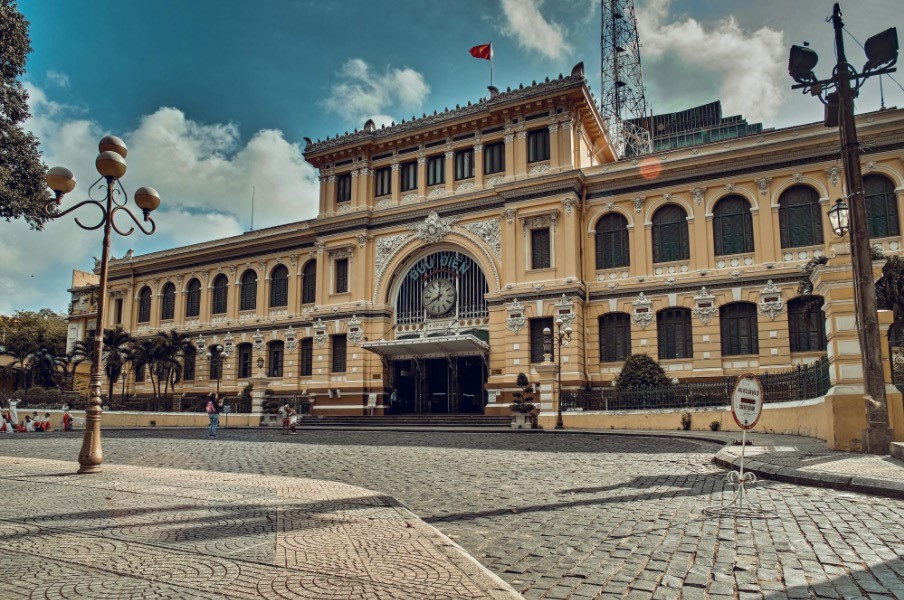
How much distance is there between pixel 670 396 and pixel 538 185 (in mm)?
10976

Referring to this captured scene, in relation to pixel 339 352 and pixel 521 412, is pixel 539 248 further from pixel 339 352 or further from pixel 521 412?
pixel 339 352

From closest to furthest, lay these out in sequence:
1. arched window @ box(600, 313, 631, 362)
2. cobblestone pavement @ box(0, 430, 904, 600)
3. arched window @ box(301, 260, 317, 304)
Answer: cobblestone pavement @ box(0, 430, 904, 600)
arched window @ box(600, 313, 631, 362)
arched window @ box(301, 260, 317, 304)

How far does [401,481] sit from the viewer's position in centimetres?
987

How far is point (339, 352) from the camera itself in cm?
3419

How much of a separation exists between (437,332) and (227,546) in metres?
26.4

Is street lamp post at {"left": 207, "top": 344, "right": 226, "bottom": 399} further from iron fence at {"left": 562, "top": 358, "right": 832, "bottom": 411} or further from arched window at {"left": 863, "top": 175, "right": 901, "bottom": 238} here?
arched window at {"left": 863, "top": 175, "right": 901, "bottom": 238}

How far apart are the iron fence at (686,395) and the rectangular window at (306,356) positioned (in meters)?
16.1

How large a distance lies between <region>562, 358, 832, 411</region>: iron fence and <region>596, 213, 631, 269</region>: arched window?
5.56m

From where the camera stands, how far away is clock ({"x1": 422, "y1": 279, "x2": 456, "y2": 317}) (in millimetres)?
31859

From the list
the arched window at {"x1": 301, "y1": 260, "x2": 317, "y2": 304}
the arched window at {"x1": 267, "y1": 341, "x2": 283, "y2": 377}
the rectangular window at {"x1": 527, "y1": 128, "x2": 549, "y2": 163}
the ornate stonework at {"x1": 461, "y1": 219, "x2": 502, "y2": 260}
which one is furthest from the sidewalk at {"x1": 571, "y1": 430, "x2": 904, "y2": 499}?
the arched window at {"x1": 267, "y1": 341, "x2": 283, "y2": 377}

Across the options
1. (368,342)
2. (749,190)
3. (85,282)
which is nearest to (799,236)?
(749,190)

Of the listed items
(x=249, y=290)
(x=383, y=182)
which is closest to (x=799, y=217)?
(x=383, y=182)

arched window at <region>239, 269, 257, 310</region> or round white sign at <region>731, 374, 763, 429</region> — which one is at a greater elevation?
arched window at <region>239, 269, 257, 310</region>

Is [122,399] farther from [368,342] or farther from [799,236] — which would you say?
[799,236]
